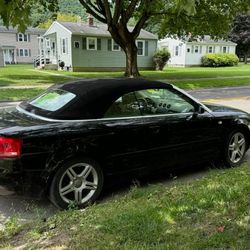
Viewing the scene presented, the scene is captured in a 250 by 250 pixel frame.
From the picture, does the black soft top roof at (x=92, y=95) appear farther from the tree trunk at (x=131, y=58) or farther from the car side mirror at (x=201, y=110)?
the tree trunk at (x=131, y=58)

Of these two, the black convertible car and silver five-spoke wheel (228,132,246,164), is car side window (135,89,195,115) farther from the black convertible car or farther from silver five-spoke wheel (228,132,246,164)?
silver five-spoke wheel (228,132,246,164)

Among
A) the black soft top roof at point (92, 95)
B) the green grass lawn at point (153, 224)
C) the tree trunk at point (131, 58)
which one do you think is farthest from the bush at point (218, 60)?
the green grass lawn at point (153, 224)

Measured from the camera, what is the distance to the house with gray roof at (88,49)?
37406 mm

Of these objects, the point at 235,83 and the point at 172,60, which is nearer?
the point at 235,83

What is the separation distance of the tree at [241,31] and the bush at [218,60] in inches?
439

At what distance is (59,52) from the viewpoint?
39969 millimetres

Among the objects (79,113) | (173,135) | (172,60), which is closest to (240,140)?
(173,135)

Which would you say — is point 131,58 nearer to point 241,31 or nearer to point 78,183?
point 78,183

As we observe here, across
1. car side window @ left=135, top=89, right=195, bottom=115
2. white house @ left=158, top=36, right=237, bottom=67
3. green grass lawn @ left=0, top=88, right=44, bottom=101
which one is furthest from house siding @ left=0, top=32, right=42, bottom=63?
car side window @ left=135, top=89, right=195, bottom=115

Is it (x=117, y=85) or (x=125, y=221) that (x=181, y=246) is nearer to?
(x=125, y=221)

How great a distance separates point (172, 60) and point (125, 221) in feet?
174

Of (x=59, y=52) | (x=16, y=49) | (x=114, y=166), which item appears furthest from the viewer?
(x=16, y=49)

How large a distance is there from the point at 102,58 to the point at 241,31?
107ft

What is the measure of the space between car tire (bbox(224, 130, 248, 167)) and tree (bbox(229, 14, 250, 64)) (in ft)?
194
